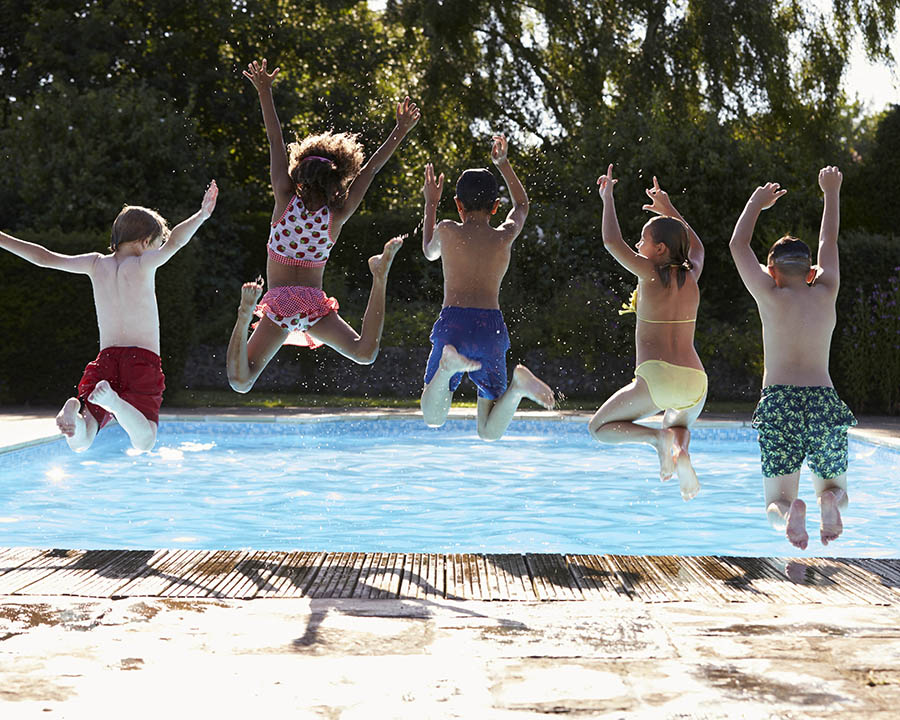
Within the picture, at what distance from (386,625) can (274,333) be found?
89.8 inches

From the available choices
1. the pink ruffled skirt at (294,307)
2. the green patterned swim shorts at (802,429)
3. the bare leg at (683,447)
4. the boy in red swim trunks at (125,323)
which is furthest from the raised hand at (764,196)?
the boy in red swim trunks at (125,323)

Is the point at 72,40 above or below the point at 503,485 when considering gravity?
above

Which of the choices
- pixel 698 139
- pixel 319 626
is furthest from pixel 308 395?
pixel 319 626

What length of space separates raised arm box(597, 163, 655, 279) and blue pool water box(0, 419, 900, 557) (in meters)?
3.31

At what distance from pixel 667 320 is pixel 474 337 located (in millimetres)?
1034

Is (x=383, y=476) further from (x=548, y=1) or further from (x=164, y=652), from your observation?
(x=548, y=1)

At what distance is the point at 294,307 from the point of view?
6086 millimetres

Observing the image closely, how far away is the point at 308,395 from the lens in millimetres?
17375

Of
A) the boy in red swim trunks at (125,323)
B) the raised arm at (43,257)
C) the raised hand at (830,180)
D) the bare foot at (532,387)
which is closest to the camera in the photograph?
the raised hand at (830,180)

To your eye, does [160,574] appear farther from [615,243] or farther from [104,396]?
[615,243]

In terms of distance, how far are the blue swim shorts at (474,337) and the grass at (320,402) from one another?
9006mm

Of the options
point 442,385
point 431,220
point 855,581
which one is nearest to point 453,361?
point 442,385

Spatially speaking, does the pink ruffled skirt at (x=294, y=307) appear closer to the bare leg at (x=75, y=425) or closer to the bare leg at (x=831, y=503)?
the bare leg at (x=75, y=425)

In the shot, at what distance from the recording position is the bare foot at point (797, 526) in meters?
4.96
